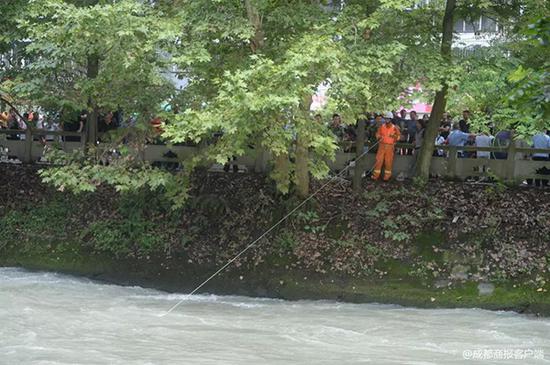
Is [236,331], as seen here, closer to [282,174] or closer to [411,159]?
[282,174]

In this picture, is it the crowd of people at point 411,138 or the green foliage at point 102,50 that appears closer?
the green foliage at point 102,50

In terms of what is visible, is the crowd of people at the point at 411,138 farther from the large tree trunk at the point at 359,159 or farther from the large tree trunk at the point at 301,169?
the large tree trunk at the point at 301,169

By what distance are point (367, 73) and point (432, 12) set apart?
3.75 m

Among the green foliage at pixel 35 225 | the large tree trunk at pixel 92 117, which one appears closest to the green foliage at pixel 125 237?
the green foliage at pixel 35 225

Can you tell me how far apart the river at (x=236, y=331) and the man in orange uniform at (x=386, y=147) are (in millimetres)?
4065

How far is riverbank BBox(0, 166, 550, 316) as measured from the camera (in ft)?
52.6

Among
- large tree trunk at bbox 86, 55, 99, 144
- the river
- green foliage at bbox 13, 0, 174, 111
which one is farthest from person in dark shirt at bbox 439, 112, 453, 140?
large tree trunk at bbox 86, 55, 99, 144

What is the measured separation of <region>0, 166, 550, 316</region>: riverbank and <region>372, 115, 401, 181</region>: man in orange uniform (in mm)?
411

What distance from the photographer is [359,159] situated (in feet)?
60.0

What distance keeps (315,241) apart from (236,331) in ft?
15.1

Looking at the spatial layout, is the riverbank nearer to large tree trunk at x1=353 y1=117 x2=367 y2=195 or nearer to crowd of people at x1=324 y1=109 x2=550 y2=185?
large tree trunk at x1=353 y1=117 x2=367 y2=195

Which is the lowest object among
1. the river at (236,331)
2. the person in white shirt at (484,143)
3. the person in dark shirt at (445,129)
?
the river at (236,331)

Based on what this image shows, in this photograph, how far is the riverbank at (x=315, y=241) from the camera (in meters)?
16.0

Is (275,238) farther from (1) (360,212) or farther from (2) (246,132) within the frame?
(2) (246,132)
